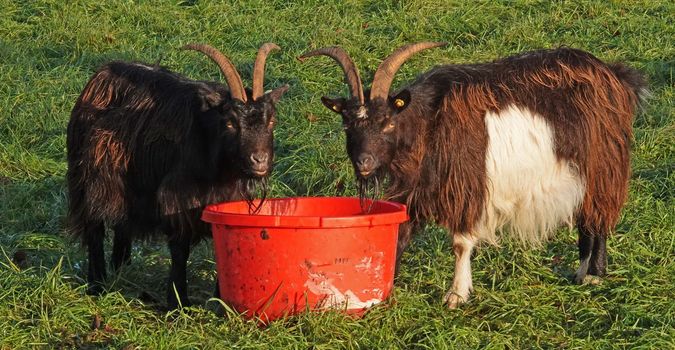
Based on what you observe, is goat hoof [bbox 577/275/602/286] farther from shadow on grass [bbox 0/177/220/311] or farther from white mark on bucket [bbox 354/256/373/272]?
shadow on grass [bbox 0/177/220/311]

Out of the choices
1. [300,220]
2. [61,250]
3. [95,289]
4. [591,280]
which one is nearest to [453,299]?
[591,280]

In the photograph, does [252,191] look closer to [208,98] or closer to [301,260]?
[208,98]

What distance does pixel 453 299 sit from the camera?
6203 millimetres

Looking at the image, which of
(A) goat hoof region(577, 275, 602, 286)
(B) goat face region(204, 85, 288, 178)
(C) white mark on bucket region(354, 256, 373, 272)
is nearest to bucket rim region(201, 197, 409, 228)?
(C) white mark on bucket region(354, 256, 373, 272)

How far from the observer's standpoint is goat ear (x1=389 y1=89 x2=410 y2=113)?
6152mm

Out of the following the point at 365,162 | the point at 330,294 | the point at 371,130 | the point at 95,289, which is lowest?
→ the point at 95,289

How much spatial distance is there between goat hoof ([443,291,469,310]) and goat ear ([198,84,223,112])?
5.39 ft

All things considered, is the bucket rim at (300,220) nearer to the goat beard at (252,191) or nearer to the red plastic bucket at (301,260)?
the red plastic bucket at (301,260)

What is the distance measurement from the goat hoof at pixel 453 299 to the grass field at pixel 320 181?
0.34ft

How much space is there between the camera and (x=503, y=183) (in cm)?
646

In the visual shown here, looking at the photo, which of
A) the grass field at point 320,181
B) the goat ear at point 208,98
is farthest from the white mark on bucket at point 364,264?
the goat ear at point 208,98

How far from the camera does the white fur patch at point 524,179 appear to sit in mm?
6410

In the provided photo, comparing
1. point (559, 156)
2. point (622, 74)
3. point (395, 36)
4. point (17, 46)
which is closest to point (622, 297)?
point (559, 156)

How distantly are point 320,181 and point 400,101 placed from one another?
2.35m
